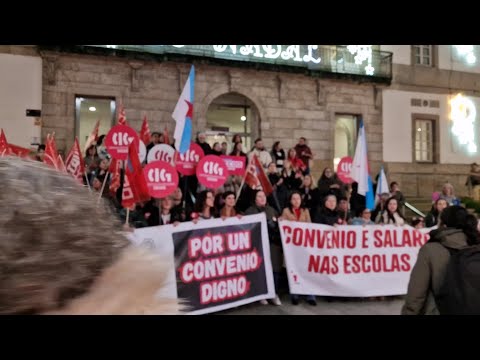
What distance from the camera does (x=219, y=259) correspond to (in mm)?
6191

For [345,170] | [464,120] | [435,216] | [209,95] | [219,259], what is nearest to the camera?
[219,259]

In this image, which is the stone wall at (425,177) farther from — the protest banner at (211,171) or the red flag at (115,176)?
the red flag at (115,176)

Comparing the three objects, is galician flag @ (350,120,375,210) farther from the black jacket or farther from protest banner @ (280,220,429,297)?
the black jacket

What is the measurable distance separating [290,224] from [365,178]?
2545 millimetres

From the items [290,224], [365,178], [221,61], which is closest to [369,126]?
[221,61]

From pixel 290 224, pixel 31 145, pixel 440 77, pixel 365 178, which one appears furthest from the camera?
pixel 440 77

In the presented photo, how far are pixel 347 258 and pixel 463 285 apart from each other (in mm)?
4672

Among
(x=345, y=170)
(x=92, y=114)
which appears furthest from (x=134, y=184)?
(x=92, y=114)

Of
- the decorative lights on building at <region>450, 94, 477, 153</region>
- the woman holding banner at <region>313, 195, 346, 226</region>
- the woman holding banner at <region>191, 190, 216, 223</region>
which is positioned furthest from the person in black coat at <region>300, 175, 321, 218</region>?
the decorative lights on building at <region>450, 94, 477, 153</region>

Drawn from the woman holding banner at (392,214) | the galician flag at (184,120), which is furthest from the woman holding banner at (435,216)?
the galician flag at (184,120)

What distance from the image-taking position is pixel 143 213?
7141 mm

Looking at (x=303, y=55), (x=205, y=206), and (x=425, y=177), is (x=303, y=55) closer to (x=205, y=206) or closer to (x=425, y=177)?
(x=425, y=177)

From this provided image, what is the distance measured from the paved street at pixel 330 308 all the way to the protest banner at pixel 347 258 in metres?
0.17
